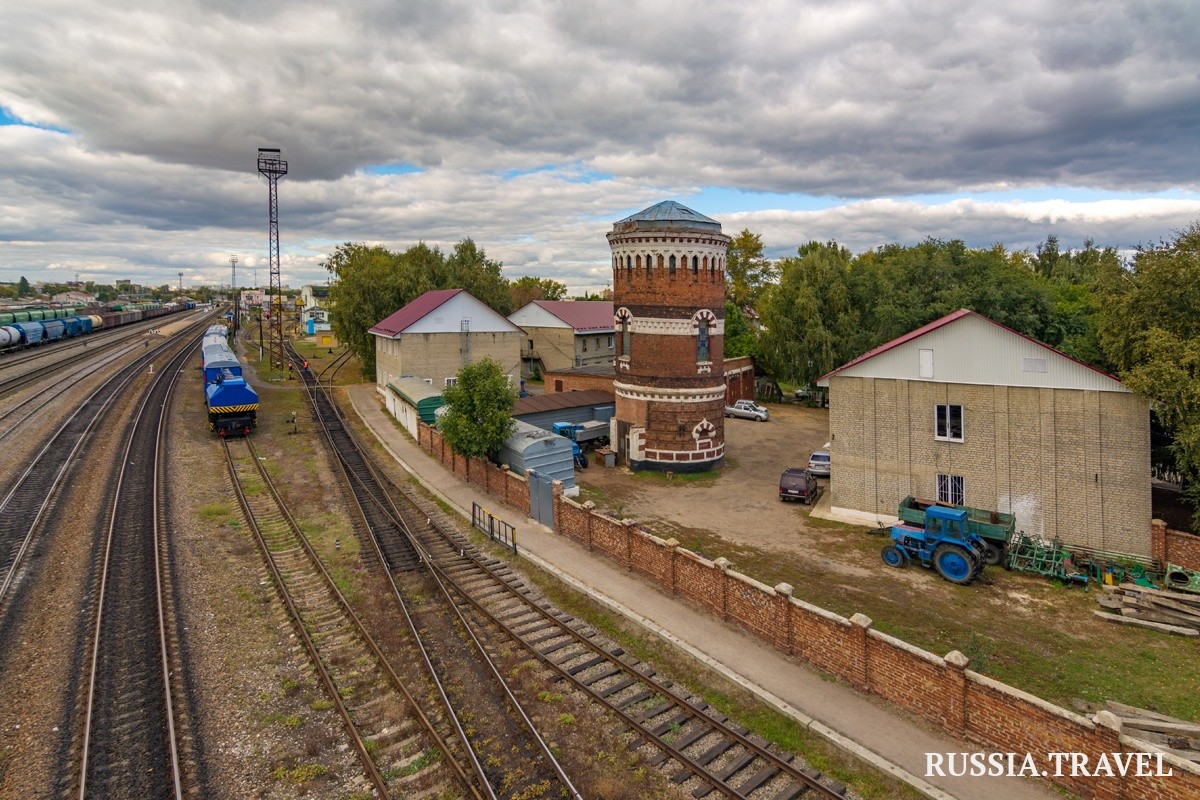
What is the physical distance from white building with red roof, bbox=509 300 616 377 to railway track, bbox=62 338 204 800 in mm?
39102

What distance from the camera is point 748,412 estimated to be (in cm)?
4619

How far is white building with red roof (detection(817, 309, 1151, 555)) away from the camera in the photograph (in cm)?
1955

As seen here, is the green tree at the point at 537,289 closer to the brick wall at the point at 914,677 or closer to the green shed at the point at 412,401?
the green shed at the point at 412,401

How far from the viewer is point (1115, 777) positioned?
966 centimetres

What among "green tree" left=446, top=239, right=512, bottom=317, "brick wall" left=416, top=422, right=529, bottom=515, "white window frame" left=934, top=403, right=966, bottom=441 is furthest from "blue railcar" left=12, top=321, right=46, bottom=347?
"white window frame" left=934, top=403, right=966, bottom=441

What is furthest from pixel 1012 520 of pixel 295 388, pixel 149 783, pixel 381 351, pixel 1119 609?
pixel 295 388

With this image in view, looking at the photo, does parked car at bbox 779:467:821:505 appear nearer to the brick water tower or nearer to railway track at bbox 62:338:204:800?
the brick water tower

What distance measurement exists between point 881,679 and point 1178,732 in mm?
4644

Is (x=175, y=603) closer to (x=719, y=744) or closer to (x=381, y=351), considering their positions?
(x=719, y=744)

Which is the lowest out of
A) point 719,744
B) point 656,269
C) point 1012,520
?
point 719,744

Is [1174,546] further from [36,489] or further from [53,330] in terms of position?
[53,330]

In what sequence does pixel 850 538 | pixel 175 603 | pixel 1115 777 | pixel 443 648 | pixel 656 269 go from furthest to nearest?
1. pixel 656 269
2. pixel 850 538
3. pixel 175 603
4. pixel 443 648
5. pixel 1115 777

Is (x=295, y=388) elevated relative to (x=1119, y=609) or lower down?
elevated

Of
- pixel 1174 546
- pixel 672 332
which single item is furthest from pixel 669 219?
pixel 1174 546
